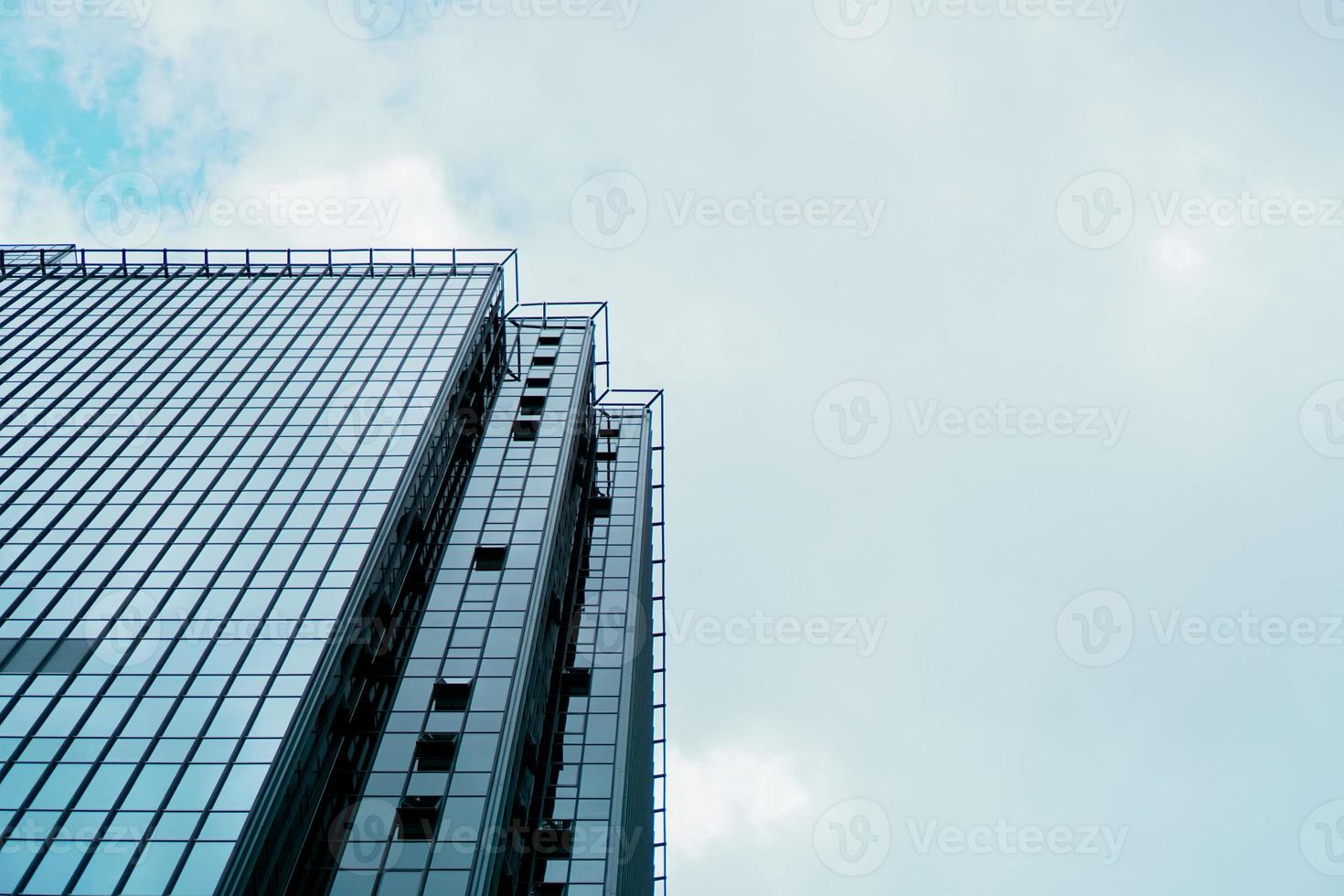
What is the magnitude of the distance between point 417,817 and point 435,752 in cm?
427

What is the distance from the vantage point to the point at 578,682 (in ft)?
215

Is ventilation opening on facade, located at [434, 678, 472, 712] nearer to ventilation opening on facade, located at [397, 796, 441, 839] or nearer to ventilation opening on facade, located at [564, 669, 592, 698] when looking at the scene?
ventilation opening on facade, located at [397, 796, 441, 839]

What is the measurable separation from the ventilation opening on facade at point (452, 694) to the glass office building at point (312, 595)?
0.17m

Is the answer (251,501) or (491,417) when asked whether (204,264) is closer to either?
(491,417)

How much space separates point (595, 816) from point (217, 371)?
34386 millimetres

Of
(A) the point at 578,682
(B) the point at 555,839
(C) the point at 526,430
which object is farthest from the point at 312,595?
(C) the point at 526,430

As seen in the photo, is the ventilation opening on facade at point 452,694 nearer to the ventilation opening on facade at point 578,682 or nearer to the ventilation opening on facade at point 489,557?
the ventilation opening on facade at point 489,557

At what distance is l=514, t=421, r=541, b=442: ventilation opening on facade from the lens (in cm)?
7862

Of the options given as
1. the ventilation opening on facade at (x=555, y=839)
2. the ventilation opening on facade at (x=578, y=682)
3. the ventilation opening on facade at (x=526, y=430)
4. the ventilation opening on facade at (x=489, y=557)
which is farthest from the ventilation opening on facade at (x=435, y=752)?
the ventilation opening on facade at (x=526, y=430)

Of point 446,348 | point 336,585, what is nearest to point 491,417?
point 446,348

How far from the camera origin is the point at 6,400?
69188 millimetres

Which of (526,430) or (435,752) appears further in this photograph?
(526,430)

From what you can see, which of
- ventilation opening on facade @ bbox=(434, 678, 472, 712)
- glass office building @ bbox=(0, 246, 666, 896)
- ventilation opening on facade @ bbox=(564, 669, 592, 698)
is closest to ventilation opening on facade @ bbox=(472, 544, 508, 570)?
glass office building @ bbox=(0, 246, 666, 896)

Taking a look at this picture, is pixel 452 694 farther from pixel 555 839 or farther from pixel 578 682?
pixel 578 682
